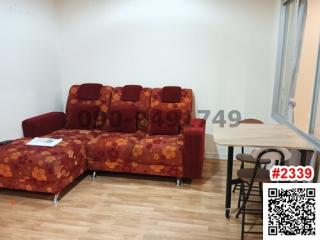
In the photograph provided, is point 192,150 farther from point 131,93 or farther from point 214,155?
point 131,93

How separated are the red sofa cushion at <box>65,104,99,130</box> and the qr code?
2874 mm

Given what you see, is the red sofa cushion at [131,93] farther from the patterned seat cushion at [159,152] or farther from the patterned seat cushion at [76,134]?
the patterned seat cushion at [159,152]

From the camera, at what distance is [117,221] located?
237cm

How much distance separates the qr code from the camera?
1213 mm

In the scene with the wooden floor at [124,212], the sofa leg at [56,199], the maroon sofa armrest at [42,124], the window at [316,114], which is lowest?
the wooden floor at [124,212]

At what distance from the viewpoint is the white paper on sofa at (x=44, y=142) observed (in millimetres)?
2928

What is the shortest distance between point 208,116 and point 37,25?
2597mm

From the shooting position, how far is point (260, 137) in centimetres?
227

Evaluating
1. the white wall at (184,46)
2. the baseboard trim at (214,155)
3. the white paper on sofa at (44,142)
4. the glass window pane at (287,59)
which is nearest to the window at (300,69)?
the glass window pane at (287,59)

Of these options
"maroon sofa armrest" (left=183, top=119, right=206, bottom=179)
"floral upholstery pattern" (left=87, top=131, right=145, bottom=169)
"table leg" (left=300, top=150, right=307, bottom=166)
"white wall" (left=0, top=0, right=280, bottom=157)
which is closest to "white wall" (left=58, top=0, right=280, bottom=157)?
"white wall" (left=0, top=0, right=280, bottom=157)

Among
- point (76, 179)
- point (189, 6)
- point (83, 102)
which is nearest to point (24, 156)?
point (76, 179)

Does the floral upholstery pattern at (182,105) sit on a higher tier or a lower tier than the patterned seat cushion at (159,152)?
higher

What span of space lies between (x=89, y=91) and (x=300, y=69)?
2.62 meters

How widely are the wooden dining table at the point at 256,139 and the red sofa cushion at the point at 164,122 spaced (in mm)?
942
